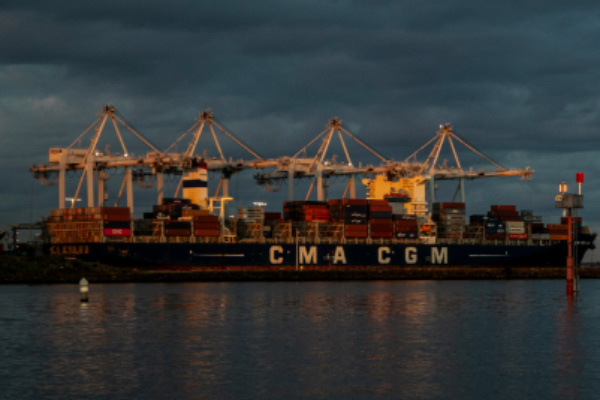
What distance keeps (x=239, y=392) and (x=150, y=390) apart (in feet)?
7.88

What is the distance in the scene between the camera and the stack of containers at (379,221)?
360 feet

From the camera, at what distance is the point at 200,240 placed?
10394 centimetres

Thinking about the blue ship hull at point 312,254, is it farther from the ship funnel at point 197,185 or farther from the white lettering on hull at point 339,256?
the ship funnel at point 197,185

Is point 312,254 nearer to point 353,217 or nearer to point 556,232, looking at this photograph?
point 353,217

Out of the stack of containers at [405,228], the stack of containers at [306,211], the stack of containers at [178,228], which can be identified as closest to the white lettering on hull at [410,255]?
the stack of containers at [405,228]

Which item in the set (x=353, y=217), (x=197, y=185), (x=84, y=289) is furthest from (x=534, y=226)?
(x=84, y=289)

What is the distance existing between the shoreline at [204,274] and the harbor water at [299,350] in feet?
97.8

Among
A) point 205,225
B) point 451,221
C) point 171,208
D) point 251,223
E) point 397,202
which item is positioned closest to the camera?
point 205,225

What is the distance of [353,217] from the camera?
10962 cm

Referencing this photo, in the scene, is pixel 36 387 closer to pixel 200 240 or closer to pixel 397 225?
pixel 200 240

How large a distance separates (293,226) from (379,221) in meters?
10.4

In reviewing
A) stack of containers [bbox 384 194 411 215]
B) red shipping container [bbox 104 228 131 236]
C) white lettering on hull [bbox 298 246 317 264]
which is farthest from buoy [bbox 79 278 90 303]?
stack of containers [bbox 384 194 411 215]

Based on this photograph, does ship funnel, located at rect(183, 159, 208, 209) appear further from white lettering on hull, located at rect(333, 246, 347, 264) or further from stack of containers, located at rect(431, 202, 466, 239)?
stack of containers, located at rect(431, 202, 466, 239)

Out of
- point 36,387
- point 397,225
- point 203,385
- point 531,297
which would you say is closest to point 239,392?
point 203,385
